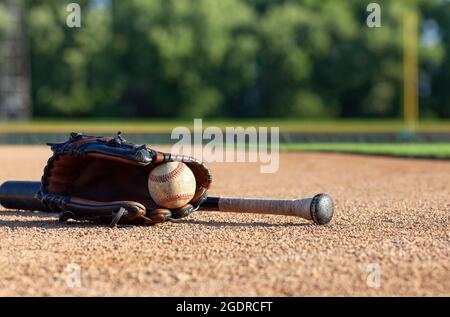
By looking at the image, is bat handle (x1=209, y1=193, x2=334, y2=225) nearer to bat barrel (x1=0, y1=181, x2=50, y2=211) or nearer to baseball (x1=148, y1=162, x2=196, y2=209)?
baseball (x1=148, y1=162, x2=196, y2=209)

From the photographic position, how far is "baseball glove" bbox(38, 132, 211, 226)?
5.79 m

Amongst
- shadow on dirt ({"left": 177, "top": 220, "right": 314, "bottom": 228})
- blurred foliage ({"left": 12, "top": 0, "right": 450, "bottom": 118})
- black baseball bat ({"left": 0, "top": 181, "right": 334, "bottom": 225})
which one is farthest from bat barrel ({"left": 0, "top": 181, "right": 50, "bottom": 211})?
blurred foliage ({"left": 12, "top": 0, "right": 450, "bottom": 118})

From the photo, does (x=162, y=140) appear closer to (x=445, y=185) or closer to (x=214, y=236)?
(x=445, y=185)

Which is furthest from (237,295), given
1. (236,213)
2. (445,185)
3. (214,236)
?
(445,185)

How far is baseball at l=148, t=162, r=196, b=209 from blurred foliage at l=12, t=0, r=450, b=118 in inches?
1350

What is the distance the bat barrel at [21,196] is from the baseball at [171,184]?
4.23ft

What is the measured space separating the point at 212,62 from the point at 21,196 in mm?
34771

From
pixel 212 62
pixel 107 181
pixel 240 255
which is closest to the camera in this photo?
pixel 240 255

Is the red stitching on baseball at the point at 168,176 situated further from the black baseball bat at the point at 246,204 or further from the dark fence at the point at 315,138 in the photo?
the dark fence at the point at 315,138

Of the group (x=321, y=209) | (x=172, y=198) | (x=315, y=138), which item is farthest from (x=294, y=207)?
(x=315, y=138)

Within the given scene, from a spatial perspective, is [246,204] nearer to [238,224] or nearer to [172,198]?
[238,224]

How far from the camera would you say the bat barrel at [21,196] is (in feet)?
21.9

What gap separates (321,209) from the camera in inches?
225

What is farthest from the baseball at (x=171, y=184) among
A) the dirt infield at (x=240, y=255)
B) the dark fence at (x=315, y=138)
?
the dark fence at (x=315, y=138)
